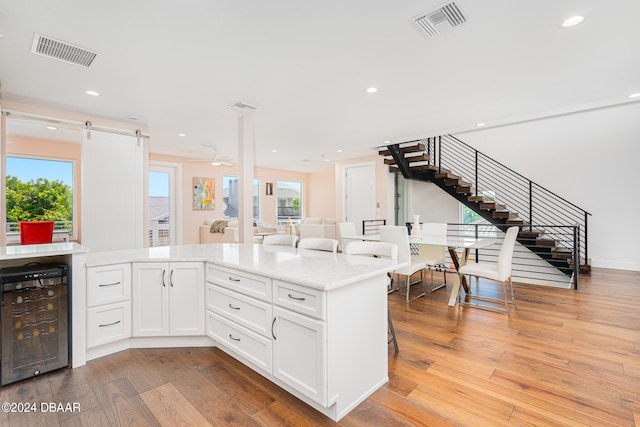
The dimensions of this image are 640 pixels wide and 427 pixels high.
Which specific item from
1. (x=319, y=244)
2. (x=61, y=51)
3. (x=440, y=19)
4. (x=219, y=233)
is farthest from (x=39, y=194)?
(x=440, y=19)

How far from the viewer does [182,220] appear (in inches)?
299

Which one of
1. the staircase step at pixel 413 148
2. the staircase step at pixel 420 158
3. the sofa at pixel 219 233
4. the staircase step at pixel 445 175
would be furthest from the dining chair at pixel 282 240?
the staircase step at pixel 445 175

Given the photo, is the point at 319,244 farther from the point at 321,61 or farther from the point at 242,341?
the point at 321,61

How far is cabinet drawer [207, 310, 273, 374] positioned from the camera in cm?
189

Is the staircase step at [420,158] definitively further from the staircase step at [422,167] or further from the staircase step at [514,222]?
the staircase step at [514,222]

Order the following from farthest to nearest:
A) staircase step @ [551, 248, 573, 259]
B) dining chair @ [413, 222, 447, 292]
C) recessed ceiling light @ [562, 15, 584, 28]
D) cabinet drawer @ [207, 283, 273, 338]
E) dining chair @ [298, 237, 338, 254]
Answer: staircase step @ [551, 248, 573, 259]
dining chair @ [413, 222, 447, 292]
dining chair @ [298, 237, 338, 254]
recessed ceiling light @ [562, 15, 584, 28]
cabinet drawer @ [207, 283, 273, 338]

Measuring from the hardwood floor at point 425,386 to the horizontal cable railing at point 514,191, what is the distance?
3736 mm

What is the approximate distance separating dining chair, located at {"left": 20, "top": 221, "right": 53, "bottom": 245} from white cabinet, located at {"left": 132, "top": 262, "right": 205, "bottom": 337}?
1292 mm

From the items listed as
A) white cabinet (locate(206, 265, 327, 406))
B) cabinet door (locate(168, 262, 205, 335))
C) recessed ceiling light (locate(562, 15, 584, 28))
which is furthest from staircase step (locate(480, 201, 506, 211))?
cabinet door (locate(168, 262, 205, 335))

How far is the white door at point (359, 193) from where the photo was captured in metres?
7.64

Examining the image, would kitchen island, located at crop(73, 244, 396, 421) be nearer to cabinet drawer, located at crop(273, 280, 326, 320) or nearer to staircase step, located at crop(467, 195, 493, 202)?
cabinet drawer, located at crop(273, 280, 326, 320)

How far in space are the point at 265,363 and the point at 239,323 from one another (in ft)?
1.16

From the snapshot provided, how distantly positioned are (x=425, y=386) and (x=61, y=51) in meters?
3.86

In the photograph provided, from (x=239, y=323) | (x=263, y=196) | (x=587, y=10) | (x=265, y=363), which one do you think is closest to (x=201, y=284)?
(x=239, y=323)
